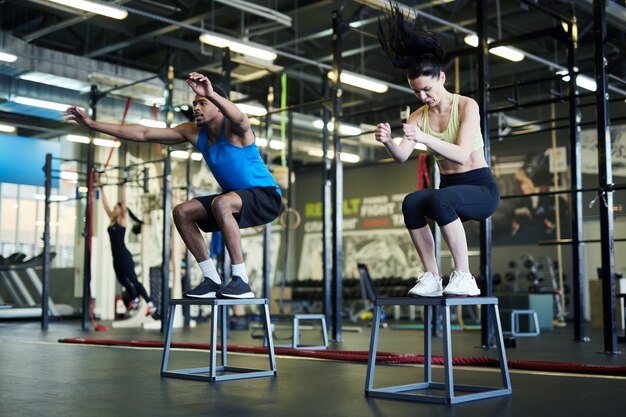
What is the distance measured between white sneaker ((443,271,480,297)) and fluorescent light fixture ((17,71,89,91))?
9649 mm

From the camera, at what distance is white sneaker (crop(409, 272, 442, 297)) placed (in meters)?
3.01

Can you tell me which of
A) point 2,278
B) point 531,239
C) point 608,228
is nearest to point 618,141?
point 608,228

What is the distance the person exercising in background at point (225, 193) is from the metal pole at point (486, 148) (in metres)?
2.86

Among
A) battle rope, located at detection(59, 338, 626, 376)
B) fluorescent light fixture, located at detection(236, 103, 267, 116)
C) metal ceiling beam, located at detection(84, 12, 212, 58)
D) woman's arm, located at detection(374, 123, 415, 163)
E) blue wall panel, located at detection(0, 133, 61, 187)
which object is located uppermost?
metal ceiling beam, located at detection(84, 12, 212, 58)

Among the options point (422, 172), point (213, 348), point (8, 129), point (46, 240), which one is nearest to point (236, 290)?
point (213, 348)

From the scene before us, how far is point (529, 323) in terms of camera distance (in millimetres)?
8719

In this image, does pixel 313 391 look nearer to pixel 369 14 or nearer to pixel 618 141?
pixel 618 141

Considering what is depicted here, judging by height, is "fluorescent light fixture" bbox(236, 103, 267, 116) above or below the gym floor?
above

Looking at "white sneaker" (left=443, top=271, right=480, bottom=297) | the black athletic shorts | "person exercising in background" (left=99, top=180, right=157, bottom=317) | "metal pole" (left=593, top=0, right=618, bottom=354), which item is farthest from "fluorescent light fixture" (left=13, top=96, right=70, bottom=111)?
"white sneaker" (left=443, top=271, right=480, bottom=297)

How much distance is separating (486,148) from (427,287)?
3446 mm

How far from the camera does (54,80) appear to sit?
456 inches

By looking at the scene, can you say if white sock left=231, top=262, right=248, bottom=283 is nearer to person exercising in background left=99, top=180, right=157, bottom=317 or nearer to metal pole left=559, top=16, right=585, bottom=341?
metal pole left=559, top=16, right=585, bottom=341

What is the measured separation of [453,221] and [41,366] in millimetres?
2780

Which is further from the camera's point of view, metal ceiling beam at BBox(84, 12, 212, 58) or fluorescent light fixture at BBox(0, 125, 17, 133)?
fluorescent light fixture at BBox(0, 125, 17, 133)
